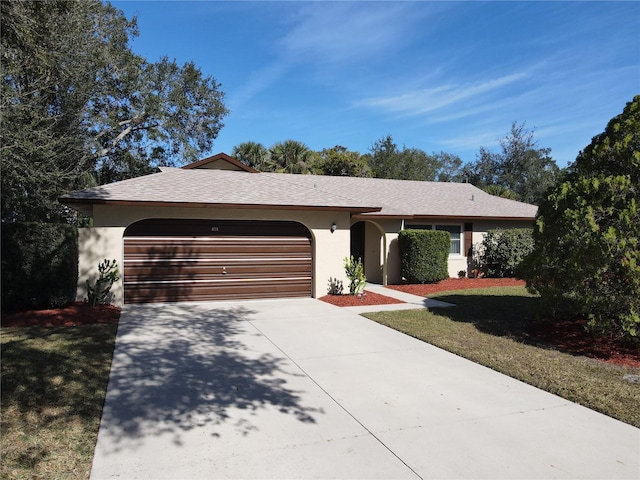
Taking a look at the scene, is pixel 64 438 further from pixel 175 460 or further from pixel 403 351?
pixel 403 351

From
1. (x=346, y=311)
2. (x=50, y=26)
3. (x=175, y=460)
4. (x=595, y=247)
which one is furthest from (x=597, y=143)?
(x=50, y=26)

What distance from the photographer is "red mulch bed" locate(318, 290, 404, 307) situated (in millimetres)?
11562

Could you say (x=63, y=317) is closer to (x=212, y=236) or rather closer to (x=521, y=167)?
(x=212, y=236)

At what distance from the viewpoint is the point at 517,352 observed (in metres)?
6.89

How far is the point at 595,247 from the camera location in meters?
6.60

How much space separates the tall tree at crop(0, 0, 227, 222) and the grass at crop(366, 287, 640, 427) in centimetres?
987

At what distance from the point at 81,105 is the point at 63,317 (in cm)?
1299

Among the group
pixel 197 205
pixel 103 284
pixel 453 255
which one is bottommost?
pixel 103 284

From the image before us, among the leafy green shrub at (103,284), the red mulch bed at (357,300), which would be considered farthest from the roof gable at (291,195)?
the red mulch bed at (357,300)

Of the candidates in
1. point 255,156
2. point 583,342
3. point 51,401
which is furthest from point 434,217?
point 255,156

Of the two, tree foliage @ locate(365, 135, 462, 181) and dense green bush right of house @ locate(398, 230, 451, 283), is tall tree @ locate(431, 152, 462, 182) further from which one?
dense green bush right of house @ locate(398, 230, 451, 283)

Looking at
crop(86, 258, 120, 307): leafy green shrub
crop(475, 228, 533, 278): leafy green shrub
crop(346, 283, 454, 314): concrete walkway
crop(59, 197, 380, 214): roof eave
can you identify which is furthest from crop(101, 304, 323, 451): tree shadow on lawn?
crop(475, 228, 533, 278): leafy green shrub

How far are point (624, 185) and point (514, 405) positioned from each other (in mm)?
4232

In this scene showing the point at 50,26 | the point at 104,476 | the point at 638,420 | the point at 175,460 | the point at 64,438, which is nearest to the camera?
Result: the point at 104,476
